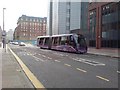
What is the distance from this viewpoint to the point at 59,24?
126 meters

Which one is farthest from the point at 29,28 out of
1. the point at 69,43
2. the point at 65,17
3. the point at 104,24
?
the point at 69,43

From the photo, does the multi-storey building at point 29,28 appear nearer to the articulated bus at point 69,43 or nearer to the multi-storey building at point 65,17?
the multi-storey building at point 65,17

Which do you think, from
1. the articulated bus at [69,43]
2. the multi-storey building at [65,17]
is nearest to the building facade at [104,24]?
the articulated bus at [69,43]

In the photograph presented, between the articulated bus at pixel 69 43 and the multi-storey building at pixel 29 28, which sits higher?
the multi-storey building at pixel 29 28

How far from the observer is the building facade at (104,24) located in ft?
167

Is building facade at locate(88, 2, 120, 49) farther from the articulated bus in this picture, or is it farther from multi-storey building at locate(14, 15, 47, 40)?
multi-storey building at locate(14, 15, 47, 40)

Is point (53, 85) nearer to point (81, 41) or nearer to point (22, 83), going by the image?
point (22, 83)

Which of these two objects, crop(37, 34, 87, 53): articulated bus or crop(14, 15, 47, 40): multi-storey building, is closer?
crop(37, 34, 87, 53): articulated bus

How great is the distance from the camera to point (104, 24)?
57562 millimetres

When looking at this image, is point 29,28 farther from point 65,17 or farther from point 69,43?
point 69,43

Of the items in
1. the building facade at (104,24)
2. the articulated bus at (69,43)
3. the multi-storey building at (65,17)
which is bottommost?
the articulated bus at (69,43)

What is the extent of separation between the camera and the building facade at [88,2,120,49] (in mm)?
50906

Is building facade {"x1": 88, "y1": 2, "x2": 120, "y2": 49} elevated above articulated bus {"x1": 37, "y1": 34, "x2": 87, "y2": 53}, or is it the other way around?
building facade {"x1": 88, "y1": 2, "x2": 120, "y2": 49}

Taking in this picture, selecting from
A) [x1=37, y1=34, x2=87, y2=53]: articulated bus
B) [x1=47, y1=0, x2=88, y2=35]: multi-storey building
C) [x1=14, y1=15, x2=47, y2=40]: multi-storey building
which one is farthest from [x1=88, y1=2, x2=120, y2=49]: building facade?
[x1=14, y1=15, x2=47, y2=40]: multi-storey building
